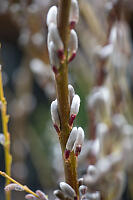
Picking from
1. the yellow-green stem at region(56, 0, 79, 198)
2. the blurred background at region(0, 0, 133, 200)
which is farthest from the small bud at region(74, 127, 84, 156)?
the blurred background at region(0, 0, 133, 200)

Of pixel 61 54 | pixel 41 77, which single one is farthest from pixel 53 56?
pixel 41 77

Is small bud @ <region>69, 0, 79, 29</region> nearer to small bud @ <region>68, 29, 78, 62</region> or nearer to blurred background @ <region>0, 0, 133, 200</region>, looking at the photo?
small bud @ <region>68, 29, 78, 62</region>

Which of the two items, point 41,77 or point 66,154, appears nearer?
point 66,154

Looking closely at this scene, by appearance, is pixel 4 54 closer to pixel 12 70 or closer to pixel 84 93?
pixel 12 70

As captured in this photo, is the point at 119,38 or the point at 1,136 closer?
the point at 1,136

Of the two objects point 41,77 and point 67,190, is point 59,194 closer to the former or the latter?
point 67,190

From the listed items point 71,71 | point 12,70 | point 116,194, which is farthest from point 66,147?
point 12,70

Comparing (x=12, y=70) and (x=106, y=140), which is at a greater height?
(x=12, y=70)
